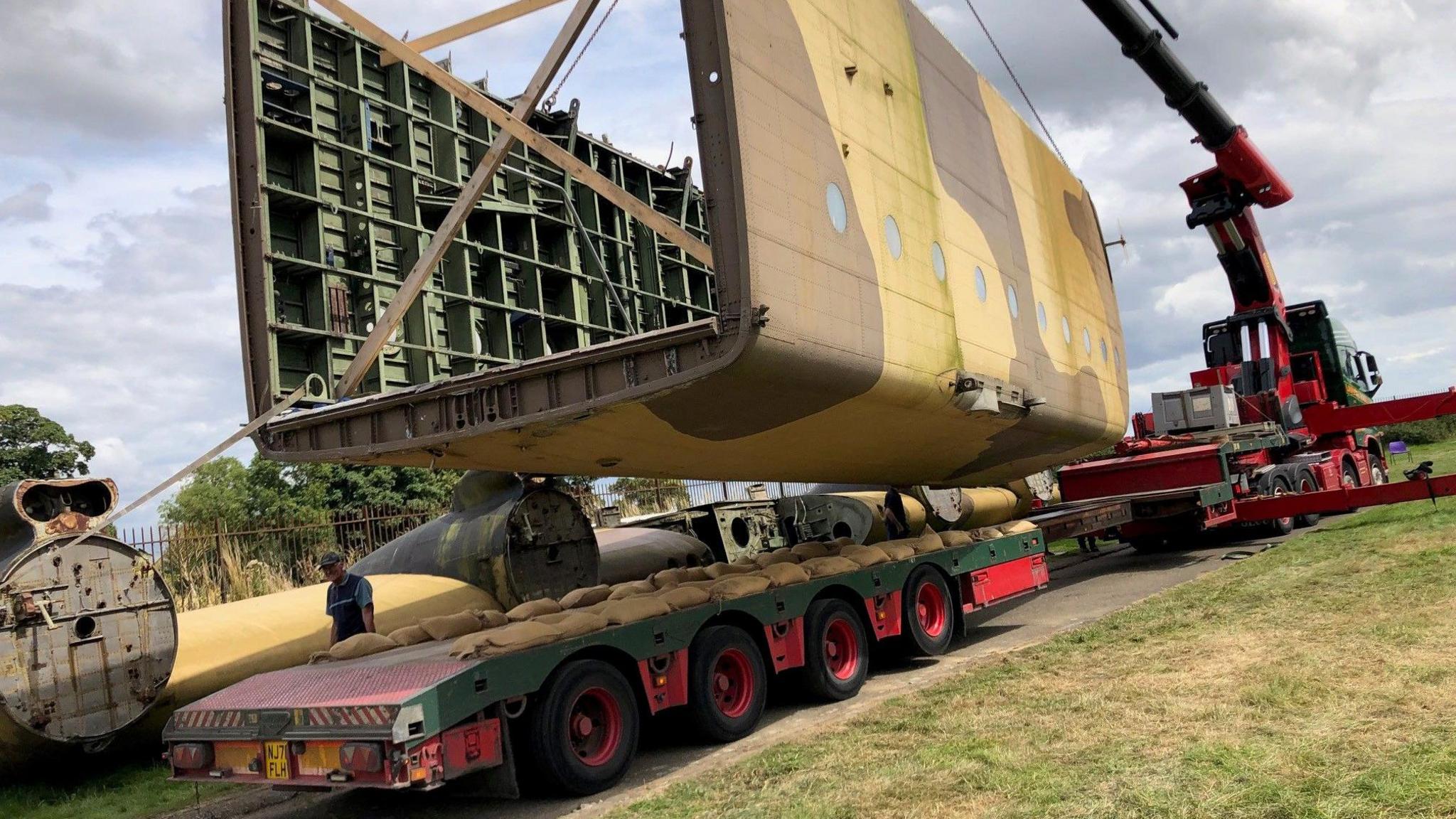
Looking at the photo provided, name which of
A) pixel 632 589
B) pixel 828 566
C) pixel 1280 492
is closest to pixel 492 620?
pixel 632 589

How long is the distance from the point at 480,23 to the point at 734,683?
17.6ft

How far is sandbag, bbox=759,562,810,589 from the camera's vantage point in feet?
28.1

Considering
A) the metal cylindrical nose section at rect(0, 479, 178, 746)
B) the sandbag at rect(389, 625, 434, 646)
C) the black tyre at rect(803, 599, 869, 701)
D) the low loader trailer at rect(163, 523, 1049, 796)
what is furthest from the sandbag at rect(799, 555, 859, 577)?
the metal cylindrical nose section at rect(0, 479, 178, 746)

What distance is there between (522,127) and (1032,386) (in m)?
5.81

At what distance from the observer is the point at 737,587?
8109 millimetres

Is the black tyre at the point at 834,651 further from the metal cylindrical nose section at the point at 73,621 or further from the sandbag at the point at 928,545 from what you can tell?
the metal cylindrical nose section at the point at 73,621

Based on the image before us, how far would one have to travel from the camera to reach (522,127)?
7109 mm

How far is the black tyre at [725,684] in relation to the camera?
7.62 meters

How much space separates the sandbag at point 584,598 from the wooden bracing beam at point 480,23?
172 inches

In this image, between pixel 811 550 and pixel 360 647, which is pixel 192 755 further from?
pixel 811 550

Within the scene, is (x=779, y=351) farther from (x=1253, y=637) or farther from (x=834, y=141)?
(x=1253, y=637)

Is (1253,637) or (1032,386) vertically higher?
(1032,386)

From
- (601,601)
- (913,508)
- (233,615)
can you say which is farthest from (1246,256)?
(233,615)

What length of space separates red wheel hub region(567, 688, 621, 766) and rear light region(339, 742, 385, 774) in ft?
4.42
